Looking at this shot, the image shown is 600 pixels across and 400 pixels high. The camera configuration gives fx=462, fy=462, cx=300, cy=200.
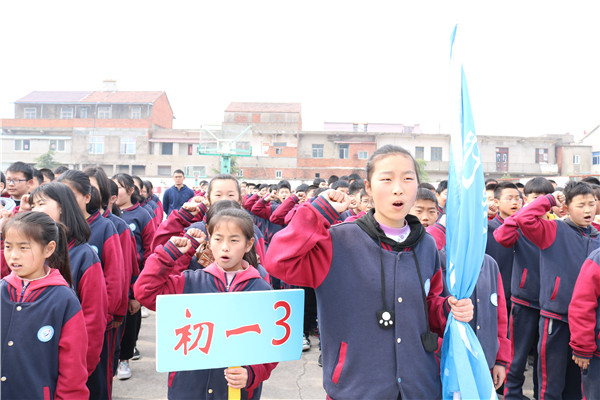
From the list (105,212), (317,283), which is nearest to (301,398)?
(105,212)

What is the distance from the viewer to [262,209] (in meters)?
6.20

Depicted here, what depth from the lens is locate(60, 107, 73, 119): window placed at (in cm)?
3644

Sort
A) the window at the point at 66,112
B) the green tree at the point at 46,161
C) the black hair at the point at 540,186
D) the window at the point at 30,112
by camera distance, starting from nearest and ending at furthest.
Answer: the black hair at the point at 540,186 < the green tree at the point at 46,161 < the window at the point at 66,112 < the window at the point at 30,112

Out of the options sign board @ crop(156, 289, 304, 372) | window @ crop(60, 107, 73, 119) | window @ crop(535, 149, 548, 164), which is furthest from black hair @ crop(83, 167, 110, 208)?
window @ crop(60, 107, 73, 119)

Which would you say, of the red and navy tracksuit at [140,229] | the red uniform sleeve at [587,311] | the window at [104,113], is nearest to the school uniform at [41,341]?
the red and navy tracksuit at [140,229]

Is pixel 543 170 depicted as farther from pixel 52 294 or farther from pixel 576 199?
pixel 52 294

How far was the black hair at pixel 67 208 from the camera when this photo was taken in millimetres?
2643

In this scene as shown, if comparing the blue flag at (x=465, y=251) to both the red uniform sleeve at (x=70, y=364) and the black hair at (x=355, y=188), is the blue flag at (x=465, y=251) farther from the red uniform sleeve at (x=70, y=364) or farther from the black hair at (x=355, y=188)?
the black hair at (x=355, y=188)

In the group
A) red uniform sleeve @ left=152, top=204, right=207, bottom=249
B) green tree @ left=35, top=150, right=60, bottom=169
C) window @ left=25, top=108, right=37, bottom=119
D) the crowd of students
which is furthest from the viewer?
window @ left=25, top=108, right=37, bottom=119

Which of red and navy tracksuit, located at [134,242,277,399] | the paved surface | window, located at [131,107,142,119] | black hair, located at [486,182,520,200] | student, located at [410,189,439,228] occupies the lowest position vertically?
the paved surface

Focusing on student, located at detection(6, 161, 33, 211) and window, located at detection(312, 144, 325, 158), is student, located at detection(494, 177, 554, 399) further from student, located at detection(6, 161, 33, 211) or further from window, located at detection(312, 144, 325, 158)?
window, located at detection(312, 144, 325, 158)

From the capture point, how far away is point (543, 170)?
32.8m

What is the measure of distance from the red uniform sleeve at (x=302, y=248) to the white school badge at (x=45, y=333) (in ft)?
3.85

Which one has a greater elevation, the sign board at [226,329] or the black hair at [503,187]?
the black hair at [503,187]
